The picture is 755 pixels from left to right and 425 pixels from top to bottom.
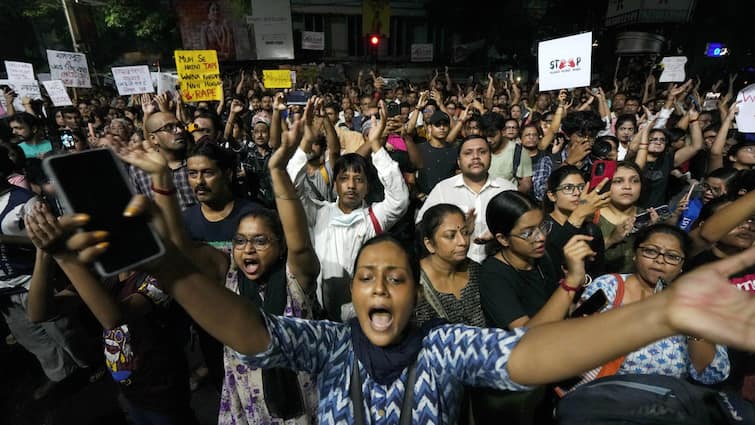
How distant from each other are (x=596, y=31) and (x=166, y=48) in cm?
2672

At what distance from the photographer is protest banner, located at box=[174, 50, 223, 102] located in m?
6.28

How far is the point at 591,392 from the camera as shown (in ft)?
4.20

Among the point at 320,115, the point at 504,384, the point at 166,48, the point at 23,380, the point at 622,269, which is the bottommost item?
the point at 23,380

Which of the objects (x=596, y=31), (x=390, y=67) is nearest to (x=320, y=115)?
(x=596, y=31)

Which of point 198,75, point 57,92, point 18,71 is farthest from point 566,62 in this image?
point 18,71

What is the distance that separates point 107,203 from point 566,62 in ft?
20.7

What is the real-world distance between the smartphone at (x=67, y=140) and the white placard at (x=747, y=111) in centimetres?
874

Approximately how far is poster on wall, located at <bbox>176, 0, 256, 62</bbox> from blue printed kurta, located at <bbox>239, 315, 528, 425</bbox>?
27275 millimetres

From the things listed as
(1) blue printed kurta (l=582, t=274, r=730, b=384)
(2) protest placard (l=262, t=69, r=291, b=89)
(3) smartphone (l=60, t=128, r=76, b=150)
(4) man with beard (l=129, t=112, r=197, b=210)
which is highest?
(2) protest placard (l=262, t=69, r=291, b=89)

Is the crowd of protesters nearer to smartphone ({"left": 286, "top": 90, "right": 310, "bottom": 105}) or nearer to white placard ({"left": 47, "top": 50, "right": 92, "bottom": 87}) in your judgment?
smartphone ({"left": 286, "top": 90, "right": 310, "bottom": 105})

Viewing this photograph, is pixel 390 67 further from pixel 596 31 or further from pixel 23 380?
pixel 23 380

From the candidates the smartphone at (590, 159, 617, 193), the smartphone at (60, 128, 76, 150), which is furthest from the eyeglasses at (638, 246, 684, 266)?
the smartphone at (60, 128, 76, 150)

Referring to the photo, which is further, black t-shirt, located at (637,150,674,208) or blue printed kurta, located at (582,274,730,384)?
black t-shirt, located at (637,150,674,208)

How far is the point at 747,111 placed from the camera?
4352 millimetres
